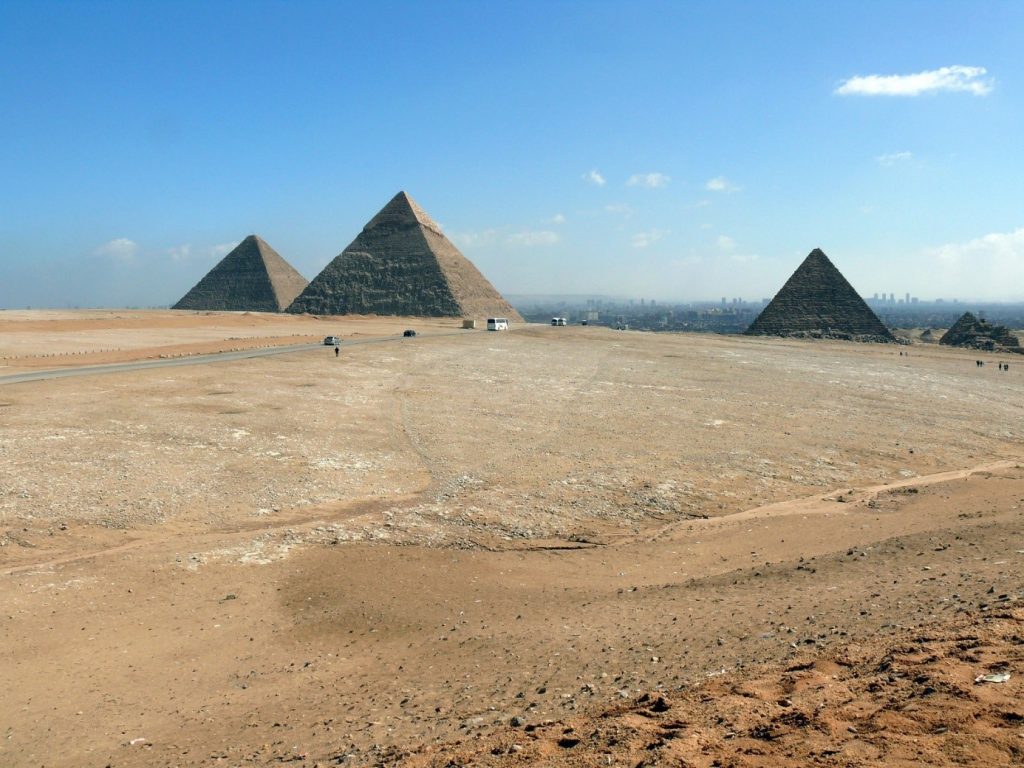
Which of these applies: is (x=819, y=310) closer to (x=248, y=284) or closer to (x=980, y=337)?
(x=980, y=337)

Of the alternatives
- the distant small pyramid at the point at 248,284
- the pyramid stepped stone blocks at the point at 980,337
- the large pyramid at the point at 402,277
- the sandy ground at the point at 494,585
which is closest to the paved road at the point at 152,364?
the sandy ground at the point at 494,585

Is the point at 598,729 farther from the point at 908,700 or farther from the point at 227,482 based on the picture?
the point at 227,482

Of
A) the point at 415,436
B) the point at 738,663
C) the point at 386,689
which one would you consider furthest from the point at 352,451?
the point at 738,663

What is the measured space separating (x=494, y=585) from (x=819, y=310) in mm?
85785

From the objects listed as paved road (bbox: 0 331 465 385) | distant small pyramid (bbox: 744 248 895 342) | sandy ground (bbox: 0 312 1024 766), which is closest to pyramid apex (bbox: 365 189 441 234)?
distant small pyramid (bbox: 744 248 895 342)

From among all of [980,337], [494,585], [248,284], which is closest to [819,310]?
[980,337]

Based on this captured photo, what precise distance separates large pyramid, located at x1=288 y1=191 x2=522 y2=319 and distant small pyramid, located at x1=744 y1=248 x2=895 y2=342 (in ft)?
123

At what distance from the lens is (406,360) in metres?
38.3

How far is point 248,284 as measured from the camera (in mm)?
121062

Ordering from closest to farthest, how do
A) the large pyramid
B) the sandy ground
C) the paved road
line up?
the sandy ground → the paved road → the large pyramid

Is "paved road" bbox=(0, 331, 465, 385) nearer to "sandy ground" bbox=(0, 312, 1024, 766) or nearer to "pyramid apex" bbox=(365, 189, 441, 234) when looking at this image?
"sandy ground" bbox=(0, 312, 1024, 766)

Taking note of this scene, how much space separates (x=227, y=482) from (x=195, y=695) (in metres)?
7.70

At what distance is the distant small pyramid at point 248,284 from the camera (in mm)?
119250

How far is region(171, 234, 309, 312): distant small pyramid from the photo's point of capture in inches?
4695
